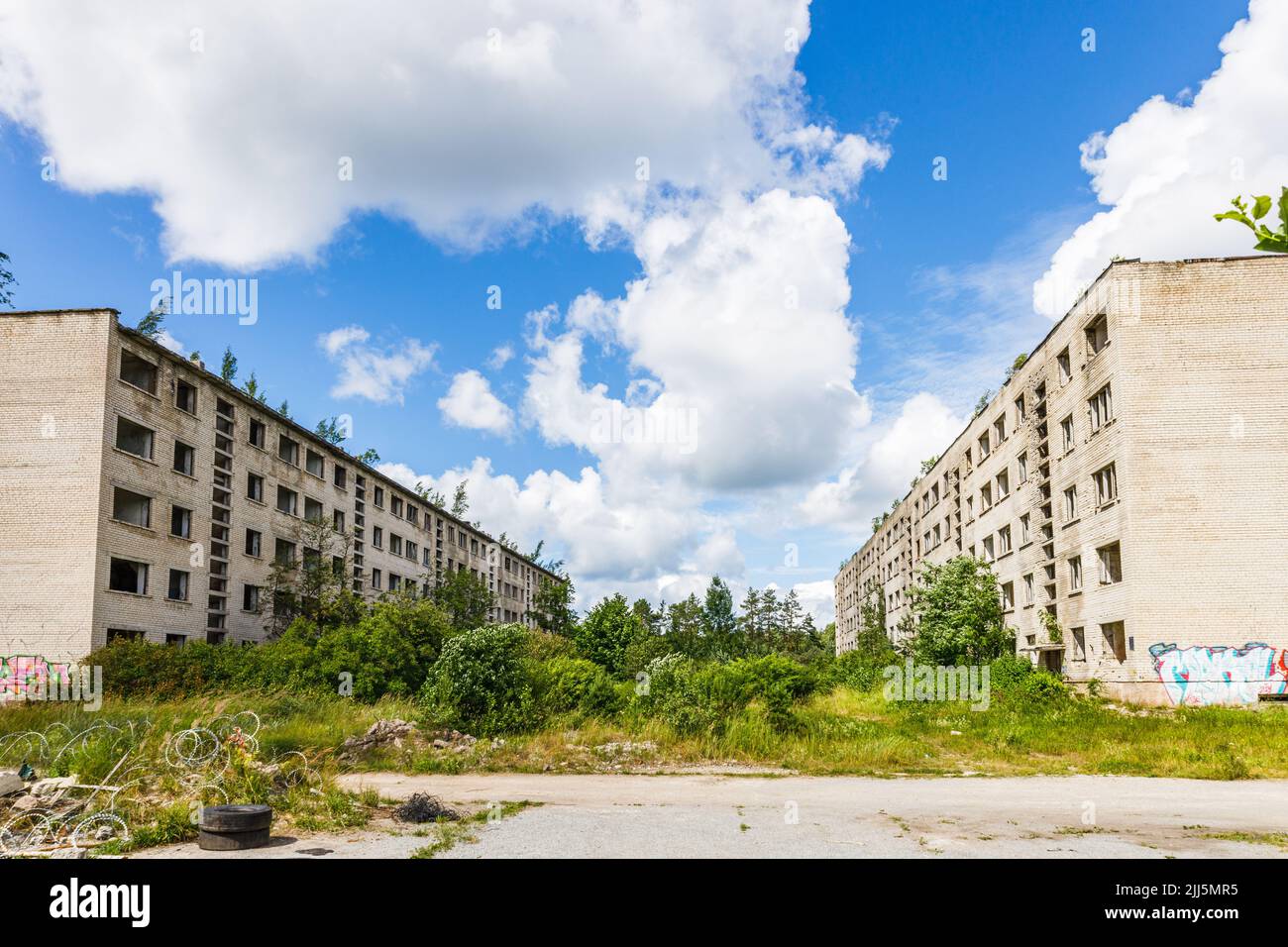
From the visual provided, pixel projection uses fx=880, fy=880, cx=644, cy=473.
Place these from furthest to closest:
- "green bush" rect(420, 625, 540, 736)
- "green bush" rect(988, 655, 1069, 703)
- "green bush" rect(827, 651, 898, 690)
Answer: "green bush" rect(827, 651, 898, 690), "green bush" rect(988, 655, 1069, 703), "green bush" rect(420, 625, 540, 736)

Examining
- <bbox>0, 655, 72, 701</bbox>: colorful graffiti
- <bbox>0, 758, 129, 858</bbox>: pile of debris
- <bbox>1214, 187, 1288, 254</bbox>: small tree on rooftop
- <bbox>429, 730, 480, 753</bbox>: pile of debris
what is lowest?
<bbox>429, 730, 480, 753</bbox>: pile of debris

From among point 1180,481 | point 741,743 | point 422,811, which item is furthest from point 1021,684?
point 422,811

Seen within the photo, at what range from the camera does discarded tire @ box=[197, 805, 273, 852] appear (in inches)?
385

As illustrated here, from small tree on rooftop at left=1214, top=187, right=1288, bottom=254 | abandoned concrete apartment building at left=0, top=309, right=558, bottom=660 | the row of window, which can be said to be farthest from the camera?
the row of window

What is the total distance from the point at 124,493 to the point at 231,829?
81.1ft

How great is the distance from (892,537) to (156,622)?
5443cm

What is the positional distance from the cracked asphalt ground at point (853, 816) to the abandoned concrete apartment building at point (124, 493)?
16.7m

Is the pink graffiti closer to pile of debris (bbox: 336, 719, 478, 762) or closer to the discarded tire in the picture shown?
pile of debris (bbox: 336, 719, 478, 762)

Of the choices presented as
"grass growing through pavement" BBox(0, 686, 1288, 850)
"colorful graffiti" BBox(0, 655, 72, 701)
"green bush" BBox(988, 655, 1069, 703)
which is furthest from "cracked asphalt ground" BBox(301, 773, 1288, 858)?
"colorful graffiti" BBox(0, 655, 72, 701)

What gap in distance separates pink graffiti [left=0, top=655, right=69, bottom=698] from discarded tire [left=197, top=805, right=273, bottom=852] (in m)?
20.6
